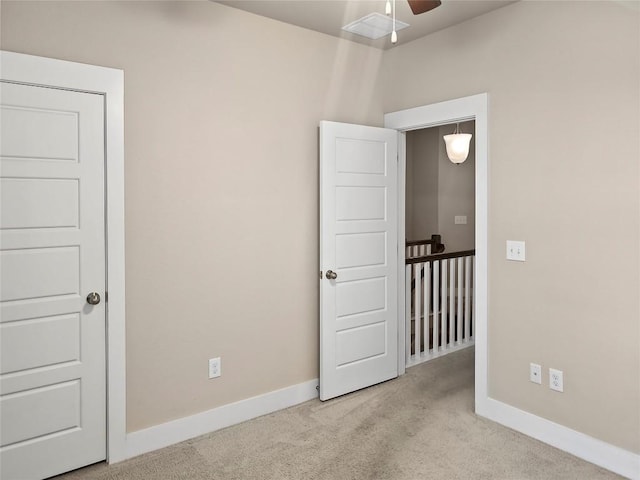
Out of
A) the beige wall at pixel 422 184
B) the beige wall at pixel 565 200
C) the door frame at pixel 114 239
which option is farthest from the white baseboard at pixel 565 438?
the beige wall at pixel 422 184

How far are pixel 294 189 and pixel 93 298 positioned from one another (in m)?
1.47

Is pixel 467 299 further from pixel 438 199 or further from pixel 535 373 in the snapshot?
pixel 438 199

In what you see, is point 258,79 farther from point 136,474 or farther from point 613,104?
point 136,474

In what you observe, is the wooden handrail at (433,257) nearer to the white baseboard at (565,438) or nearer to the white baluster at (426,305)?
the white baluster at (426,305)

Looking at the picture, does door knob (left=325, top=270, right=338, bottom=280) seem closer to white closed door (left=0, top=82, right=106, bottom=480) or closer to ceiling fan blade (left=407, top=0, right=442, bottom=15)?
Result: white closed door (left=0, top=82, right=106, bottom=480)

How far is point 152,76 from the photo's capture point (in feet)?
8.62

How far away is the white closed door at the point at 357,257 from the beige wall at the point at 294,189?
16 centimetres

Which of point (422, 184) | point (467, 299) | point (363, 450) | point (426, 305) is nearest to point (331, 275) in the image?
point (363, 450)

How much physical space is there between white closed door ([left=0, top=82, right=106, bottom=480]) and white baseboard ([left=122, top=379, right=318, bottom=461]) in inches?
7.9

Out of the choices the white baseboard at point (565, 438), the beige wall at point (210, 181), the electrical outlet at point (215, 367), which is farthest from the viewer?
the electrical outlet at point (215, 367)

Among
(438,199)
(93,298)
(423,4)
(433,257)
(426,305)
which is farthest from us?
(438,199)

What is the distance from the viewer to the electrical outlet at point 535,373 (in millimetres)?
2806

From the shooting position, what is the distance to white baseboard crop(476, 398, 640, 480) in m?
2.40

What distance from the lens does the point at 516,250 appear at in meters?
2.89
